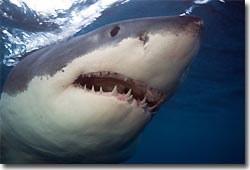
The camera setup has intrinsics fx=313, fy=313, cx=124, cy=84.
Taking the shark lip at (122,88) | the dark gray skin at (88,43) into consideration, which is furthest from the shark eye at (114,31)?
the shark lip at (122,88)

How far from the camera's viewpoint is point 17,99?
2.53 meters

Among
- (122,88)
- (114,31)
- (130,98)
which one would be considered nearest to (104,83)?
(122,88)

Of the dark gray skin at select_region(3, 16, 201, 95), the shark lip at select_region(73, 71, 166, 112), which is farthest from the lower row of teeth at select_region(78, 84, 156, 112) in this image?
the dark gray skin at select_region(3, 16, 201, 95)

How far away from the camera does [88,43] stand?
2180 millimetres

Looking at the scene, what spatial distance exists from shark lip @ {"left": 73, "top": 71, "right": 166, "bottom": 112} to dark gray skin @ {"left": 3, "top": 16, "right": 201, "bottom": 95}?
180mm

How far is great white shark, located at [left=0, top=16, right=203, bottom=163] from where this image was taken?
1914 mm

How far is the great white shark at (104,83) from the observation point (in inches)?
75.4

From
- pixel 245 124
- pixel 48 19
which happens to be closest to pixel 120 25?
pixel 245 124

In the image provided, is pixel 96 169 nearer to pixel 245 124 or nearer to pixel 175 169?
pixel 175 169

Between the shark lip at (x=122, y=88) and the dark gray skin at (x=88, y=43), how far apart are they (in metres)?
0.18

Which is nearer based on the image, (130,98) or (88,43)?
(130,98)

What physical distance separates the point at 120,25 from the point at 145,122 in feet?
2.36

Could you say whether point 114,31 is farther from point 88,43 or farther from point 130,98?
point 130,98

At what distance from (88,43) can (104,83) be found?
300 mm
